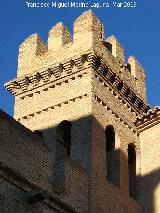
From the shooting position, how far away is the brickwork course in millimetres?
13969

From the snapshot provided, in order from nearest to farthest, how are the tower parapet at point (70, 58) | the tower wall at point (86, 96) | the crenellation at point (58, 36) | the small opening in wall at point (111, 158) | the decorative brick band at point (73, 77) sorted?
the tower wall at point (86, 96) → the small opening in wall at point (111, 158) → the decorative brick band at point (73, 77) → the tower parapet at point (70, 58) → the crenellation at point (58, 36)

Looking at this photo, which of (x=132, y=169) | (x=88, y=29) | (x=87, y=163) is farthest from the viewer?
(x=88, y=29)

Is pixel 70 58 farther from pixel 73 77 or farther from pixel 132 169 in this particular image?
pixel 132 169

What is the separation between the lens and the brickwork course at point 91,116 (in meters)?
14.0

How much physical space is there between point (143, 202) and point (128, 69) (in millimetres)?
4215

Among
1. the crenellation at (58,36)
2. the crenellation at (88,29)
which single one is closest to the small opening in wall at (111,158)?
the crenellation at (88,29)

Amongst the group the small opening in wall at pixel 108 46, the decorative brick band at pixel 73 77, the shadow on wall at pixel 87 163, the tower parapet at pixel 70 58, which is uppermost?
the small opening in wall at pixel 108 46

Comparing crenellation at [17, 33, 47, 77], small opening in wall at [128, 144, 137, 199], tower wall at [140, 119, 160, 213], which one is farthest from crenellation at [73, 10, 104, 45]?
small opening in wall at [128, 144, 137, 199]

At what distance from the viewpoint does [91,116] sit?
48.6ft

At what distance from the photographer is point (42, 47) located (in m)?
17.8

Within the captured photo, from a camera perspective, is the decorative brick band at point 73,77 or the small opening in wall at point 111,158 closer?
the small opening in wall at point 111,158

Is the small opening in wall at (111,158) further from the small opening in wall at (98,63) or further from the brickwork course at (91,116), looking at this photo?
the small opening in wall at (98,63)

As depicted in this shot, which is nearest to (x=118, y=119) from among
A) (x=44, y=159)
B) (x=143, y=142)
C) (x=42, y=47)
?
(x=143, y=142)

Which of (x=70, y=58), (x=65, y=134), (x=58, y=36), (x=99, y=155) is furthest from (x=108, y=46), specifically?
(x=99, y=155)
